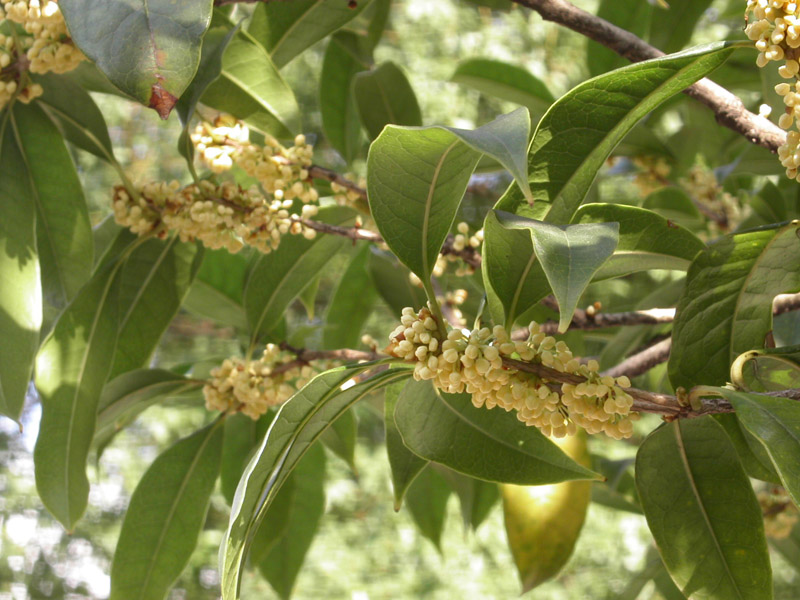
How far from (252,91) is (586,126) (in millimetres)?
386

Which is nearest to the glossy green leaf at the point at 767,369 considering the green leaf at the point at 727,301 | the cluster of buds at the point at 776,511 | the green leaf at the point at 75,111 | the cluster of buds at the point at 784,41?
the green leaf at the point at 727,301

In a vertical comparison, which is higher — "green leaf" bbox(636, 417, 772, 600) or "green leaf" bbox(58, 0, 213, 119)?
"green leaf" bbox(58, 0, 213, 119)

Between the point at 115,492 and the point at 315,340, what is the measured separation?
2.92m

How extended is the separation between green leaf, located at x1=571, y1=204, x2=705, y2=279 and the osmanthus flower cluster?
18.7 inches

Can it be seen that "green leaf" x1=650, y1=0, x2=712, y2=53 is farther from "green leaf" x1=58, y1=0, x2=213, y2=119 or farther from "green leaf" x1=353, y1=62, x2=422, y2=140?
"green leaf" x1=58, y1=0, x2=213, y2=119

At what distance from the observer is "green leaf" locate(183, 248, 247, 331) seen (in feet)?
3.57

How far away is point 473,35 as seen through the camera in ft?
13.5

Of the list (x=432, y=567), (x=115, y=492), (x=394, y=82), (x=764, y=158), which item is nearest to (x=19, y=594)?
(x=115, y=492)

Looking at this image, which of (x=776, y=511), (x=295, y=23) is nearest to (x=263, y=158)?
(x=295, y=23)

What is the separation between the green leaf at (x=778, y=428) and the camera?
44cm

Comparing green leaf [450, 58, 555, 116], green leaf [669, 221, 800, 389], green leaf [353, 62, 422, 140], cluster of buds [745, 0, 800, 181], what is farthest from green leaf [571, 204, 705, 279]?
green leaf [450, 58, 555, 116]

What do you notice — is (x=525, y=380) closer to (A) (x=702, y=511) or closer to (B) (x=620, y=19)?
(A) (x=702, y=511)

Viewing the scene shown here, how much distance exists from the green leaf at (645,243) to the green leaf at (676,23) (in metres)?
0.61

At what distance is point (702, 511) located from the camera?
0.62 meters
